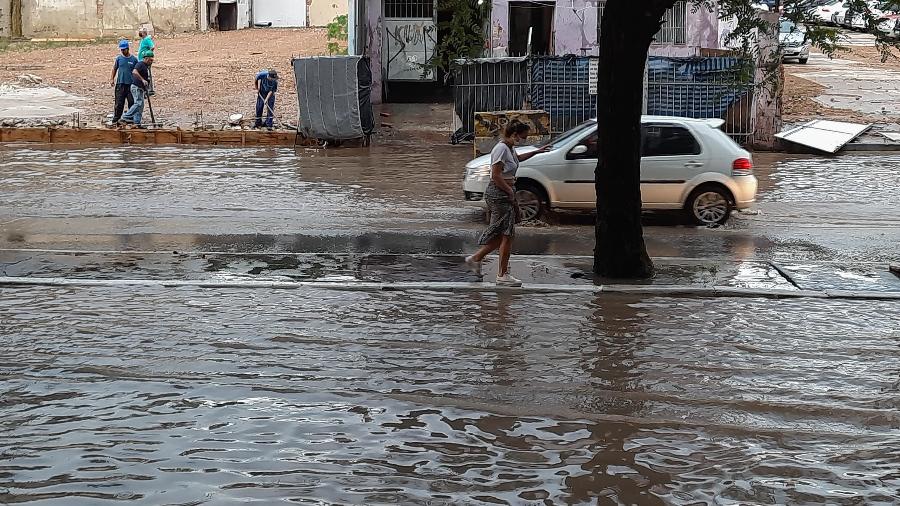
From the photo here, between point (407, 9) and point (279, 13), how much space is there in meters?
28.1

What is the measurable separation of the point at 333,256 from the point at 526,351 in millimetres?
4415

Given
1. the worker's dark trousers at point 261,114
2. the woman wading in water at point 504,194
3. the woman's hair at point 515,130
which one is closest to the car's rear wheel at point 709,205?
the woman wading in water at point 504,194

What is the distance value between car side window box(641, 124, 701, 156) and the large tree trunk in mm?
3702

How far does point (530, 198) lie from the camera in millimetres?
15008

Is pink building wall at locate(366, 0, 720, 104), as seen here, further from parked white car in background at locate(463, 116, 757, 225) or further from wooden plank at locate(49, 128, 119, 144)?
parked white car in background at locate(463, 116, 757, 225)

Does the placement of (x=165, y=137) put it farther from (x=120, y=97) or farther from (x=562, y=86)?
(x=562, y=86)

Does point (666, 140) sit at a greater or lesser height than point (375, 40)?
lesser

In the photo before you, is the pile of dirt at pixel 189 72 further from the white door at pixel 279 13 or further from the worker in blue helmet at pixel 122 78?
the white door at pixel 279 13

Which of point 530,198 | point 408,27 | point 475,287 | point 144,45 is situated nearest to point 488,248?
point 475,287

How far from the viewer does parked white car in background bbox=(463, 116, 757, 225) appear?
583 inches

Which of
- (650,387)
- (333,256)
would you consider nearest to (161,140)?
(333,256)

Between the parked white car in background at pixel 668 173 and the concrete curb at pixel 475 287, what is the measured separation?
13.4ft

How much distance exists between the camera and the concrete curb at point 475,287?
35.1ft

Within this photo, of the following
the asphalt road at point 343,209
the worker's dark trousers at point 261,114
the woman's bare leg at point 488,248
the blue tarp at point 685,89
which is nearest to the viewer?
the woman's bare leg at point 488,248
